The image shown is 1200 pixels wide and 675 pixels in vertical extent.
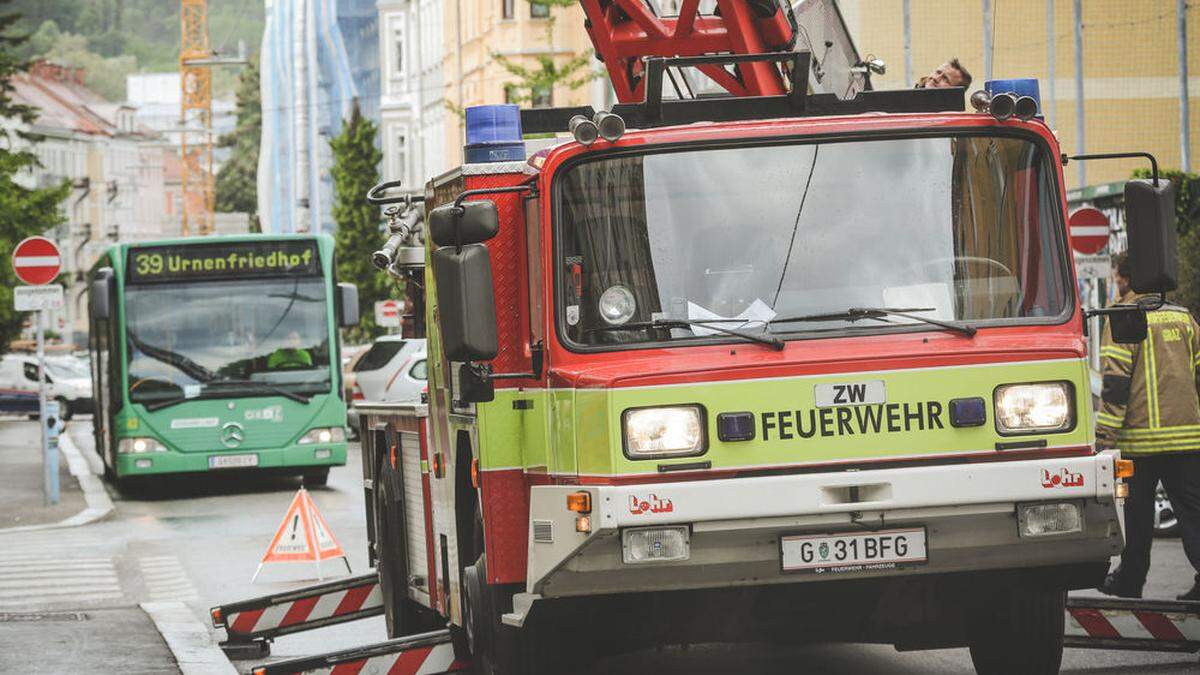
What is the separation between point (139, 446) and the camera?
2672 centimetres

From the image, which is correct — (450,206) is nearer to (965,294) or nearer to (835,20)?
(965,294)

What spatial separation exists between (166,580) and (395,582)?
592 cm

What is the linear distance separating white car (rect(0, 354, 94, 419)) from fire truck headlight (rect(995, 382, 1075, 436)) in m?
55.4

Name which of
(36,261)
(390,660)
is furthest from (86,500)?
(390,660)

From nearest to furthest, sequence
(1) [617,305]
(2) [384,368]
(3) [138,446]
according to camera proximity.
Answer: (1) [617,305], (3) [138,446], (2) [384,368]

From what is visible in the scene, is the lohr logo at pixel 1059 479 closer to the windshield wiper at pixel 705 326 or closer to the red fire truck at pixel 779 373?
the red fire truck at pixel 779 373

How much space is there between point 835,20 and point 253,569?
7.91 metres

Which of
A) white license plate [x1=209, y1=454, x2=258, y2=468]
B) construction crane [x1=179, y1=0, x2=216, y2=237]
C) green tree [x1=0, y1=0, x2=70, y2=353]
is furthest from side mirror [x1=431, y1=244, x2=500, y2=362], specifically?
construction crane [x1=179, y1=0, x2=216, y2=237]

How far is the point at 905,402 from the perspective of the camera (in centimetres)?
844

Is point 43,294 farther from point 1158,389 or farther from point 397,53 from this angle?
point 397,53

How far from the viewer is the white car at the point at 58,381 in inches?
2499

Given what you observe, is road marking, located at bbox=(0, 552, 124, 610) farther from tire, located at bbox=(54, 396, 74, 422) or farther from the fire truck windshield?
tire, located at bbox=(54, 396, 74, 422)

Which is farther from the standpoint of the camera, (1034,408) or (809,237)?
(809,237)

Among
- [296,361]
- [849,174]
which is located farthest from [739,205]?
[296,361]
